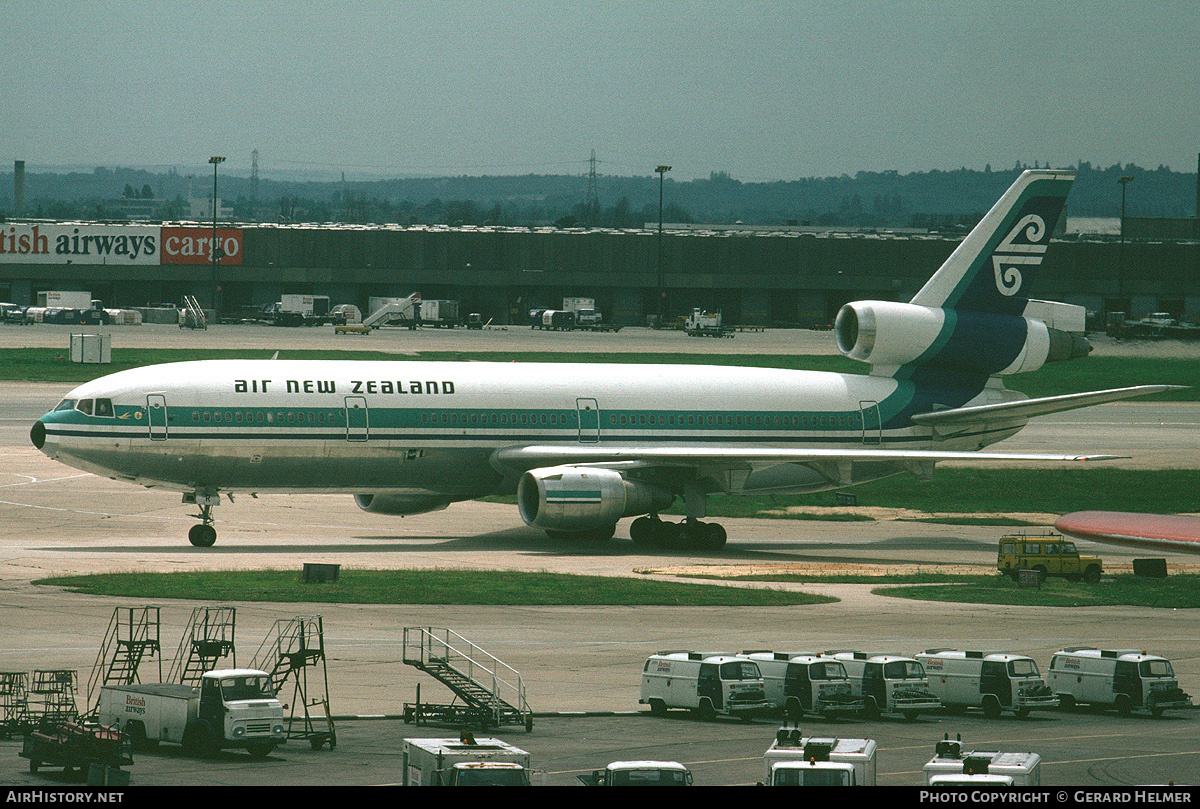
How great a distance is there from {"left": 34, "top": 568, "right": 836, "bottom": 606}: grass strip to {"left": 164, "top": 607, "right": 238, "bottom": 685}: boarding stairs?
146 inches

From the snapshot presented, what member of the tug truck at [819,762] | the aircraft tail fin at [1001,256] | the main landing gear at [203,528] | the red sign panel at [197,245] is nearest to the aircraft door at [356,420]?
the main landing gear at [203,528]

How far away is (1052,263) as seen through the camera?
7446 inches

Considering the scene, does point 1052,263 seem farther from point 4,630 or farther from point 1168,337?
point 4,630

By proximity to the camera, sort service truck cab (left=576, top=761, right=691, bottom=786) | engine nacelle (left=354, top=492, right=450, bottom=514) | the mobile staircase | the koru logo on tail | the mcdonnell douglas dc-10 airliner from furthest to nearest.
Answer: the koru logo on tail
engine nacelle (left=354, top=492, right=450, bottom=514)
the mcdonnell douglas dc-10 airliner
the mobile staircase
service truck cab (left=576, top=761, right=691, bottom=786)

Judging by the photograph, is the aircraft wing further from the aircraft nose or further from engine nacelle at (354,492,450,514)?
the aircraft nose

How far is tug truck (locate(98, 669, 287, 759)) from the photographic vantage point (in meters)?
26.3


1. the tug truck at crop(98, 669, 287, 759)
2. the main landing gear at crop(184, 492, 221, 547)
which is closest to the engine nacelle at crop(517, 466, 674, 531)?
the main landing gear at crop(184, 492, 221, 547)

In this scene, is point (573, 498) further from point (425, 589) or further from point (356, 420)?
point (425, 589)

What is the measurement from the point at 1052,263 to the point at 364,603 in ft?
527

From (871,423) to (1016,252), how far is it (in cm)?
859

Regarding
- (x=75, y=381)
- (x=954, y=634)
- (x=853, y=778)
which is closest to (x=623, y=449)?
(x=954, y=634)

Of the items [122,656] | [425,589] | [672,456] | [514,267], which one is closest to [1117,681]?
[425,589]

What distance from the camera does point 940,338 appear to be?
59.4 m

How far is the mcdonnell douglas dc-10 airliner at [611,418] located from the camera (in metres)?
50.8
